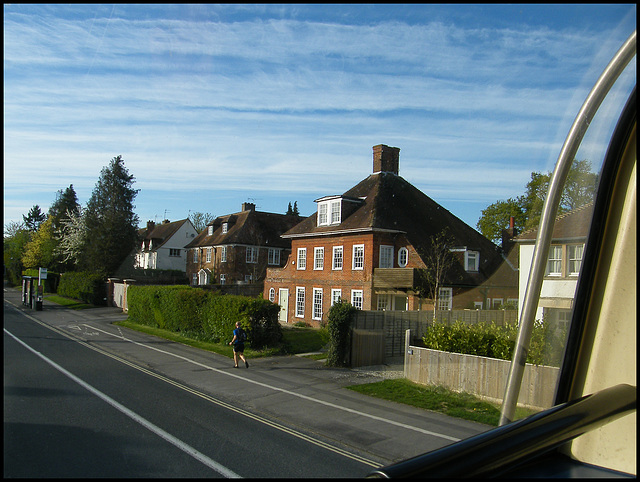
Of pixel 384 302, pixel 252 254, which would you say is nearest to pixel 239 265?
pixel 252 254

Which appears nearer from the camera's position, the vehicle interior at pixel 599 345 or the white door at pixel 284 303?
the vehicle interior at pixel 599 345

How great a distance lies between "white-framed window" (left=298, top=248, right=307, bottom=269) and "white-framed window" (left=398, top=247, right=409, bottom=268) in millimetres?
8881

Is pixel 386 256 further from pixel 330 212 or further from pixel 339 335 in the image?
pixel 339 335

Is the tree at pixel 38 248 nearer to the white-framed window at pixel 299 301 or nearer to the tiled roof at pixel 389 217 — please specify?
the tiled roof at pixel 389 217

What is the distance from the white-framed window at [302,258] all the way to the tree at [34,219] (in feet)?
90.4

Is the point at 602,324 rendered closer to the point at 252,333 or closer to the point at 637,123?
the point at 637,123

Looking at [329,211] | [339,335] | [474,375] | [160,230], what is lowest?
[339,335]

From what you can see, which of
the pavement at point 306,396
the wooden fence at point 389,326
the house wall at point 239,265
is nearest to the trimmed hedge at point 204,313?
the pavement at point 306,396

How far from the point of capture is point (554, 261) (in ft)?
7.95

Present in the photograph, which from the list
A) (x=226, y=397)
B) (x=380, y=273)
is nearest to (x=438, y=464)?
(x=226, y=397)

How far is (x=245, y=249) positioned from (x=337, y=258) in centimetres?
1619

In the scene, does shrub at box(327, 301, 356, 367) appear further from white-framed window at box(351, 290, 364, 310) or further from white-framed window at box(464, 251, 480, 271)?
white-framed window at box(351, 290, 364, 310)

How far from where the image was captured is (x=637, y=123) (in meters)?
2.21

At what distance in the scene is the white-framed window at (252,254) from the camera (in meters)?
41.9
